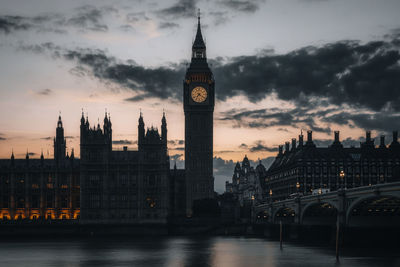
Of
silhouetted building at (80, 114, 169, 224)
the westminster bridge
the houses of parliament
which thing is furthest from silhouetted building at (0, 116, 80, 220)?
the westminster bridge

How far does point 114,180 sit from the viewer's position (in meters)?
180

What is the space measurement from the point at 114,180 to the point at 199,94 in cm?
3649

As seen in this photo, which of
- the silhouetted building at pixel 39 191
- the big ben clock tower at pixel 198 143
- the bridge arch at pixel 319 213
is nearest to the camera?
the bridge arch at pixel 319 213

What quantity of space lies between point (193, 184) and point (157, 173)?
17108 millimetres

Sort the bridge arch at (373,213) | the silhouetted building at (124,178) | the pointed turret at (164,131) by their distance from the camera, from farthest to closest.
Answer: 1. the pointed turret at (164,131)
2. the silhouetted building at (124,178)
3. the bridge arch at (373,213)

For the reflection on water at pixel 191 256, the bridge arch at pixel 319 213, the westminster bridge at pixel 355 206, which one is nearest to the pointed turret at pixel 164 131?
the westminster bridge at pixel 355 206

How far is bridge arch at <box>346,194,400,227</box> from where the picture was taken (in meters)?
104

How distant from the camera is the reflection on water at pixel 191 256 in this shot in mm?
88000

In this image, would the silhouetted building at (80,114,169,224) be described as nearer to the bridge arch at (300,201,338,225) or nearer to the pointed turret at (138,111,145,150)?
the pointed turret at (138,111,145,150)

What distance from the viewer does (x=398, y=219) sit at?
116m

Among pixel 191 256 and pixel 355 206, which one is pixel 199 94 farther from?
pixel 191 256

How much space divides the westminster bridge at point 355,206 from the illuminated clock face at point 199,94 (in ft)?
179

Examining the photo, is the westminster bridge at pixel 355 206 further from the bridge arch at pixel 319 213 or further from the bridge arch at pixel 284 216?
the bridge arch at pixel 284 216

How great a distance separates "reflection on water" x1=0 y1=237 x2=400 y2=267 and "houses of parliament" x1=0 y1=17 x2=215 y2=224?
5915cm
